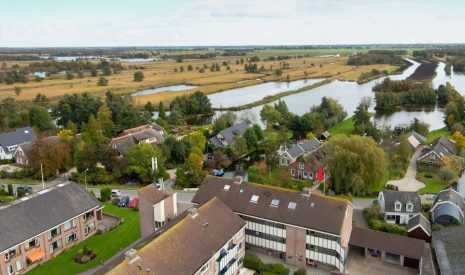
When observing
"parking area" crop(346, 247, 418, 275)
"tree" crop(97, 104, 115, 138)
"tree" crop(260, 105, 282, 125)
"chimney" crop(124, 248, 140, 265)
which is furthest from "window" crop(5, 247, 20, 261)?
"tree" crop(260, 105, 282, 125)

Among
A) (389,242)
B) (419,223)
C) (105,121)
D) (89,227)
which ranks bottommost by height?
(89,227)

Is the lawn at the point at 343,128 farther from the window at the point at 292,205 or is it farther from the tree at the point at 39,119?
the tree at the point at 39,119

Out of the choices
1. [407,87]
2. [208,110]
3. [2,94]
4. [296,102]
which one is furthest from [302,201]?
[2,94]

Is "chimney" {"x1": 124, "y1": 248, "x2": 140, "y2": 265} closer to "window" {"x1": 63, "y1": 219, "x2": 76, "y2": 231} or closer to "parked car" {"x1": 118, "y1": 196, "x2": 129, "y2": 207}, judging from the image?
"window" {"x1": 63, "y1": 219, "x2": 76, "y2": 231}

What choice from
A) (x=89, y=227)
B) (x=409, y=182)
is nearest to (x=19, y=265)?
(x=89, y=227)

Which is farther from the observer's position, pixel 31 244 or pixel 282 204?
pixel 282 204

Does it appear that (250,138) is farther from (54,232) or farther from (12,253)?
(12,253)

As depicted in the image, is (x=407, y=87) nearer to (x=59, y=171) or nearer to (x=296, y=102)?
(x=296, y=102)
